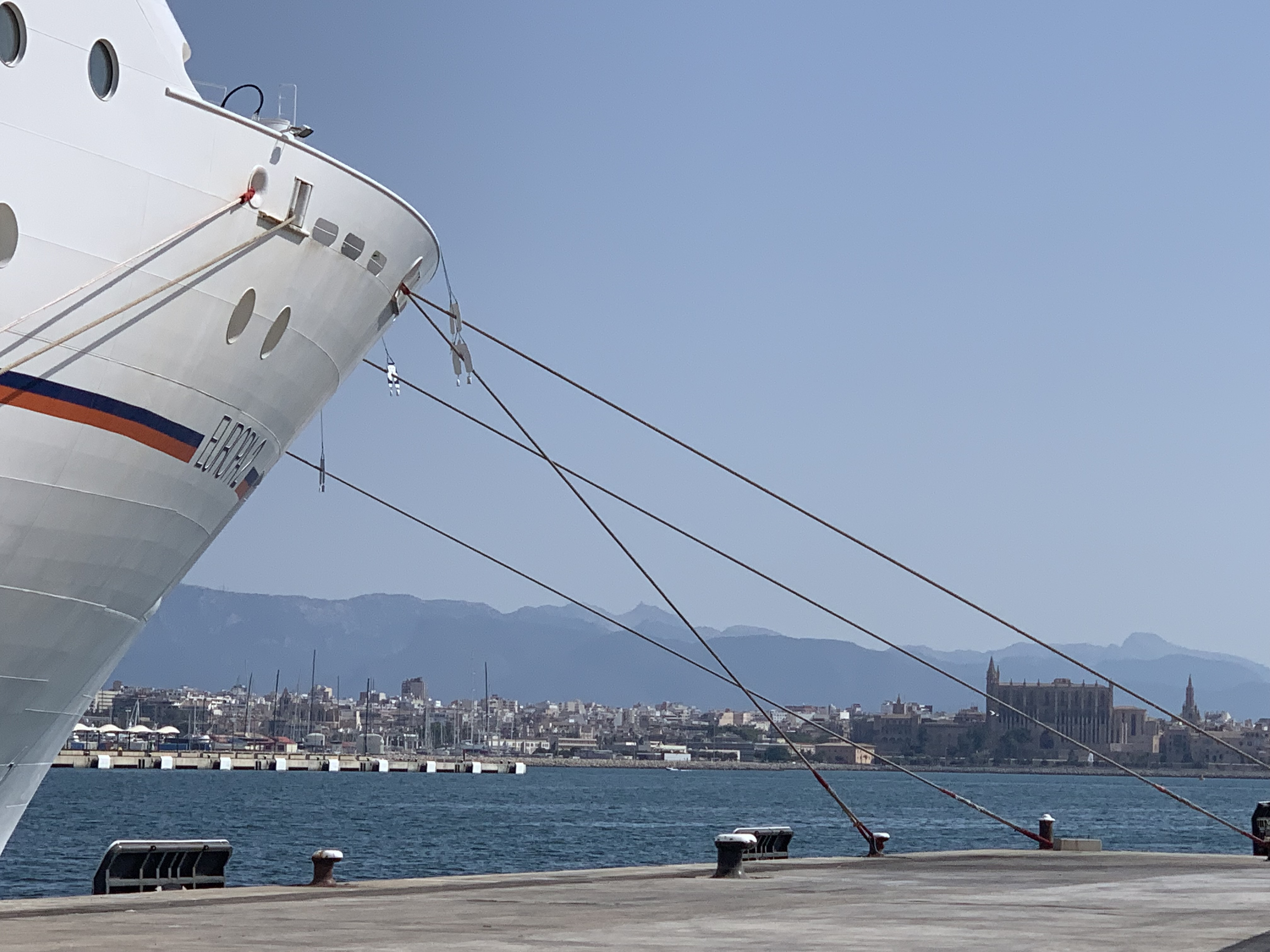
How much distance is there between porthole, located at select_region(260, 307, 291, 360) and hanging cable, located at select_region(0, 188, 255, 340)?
1.33 metres

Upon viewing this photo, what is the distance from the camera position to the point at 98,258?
46.2 feet

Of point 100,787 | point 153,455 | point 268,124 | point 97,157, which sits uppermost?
point 268,124

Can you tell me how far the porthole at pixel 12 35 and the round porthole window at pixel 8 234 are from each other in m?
1.27

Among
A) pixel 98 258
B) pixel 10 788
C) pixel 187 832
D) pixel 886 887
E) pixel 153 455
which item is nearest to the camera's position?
pixel 98 258

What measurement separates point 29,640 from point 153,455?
2.01 m

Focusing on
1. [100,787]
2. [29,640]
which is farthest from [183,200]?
[100,787]

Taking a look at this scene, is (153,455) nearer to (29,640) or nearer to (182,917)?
(29,640)

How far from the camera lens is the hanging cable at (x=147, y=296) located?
13.5m

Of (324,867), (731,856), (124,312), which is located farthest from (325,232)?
(731,856)

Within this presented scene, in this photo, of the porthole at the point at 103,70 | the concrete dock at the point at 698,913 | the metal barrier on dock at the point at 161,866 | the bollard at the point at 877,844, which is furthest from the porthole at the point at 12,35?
the bollard at the point at 877,844

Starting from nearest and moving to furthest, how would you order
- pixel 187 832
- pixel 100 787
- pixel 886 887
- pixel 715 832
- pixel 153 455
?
pixel 153 455
pixel 886 887
pixel 187 832
pixel 715 832
pixel 100 787

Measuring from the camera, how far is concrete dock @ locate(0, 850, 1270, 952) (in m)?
13.5

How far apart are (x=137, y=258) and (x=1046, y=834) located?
20.4m

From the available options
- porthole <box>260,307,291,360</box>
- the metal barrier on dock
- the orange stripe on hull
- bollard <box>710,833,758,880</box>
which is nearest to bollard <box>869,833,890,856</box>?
bollard <box>710,833,758,880</box>
